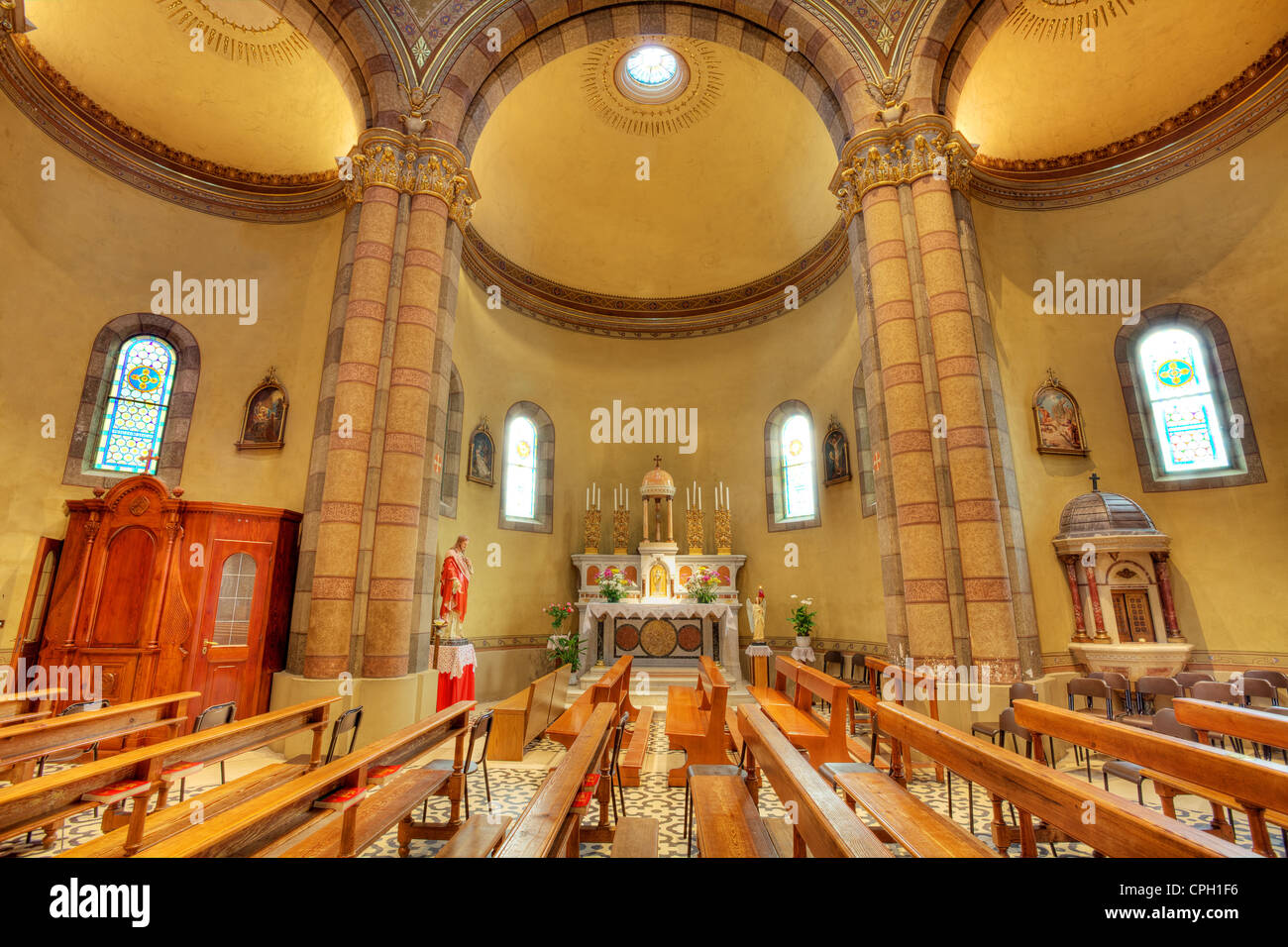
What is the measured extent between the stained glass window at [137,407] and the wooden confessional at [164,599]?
1.43 m

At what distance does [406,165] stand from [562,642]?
838 cm

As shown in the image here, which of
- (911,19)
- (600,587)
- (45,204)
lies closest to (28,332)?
(45,204)

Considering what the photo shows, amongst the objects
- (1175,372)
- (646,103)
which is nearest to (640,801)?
(1175,372)

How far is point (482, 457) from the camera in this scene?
12.1 meters

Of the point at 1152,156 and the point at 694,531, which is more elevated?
the point at 1152,156

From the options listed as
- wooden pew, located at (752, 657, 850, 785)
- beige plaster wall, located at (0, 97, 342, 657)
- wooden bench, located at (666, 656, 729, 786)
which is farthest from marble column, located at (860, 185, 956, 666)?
beige plaster wall, located at (0, 97, 342, 657)

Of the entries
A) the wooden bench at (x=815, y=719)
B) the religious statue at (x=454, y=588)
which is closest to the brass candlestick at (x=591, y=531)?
the religious statue at (x=454, y=588)

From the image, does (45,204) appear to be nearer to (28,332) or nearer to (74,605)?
→ (28,332)

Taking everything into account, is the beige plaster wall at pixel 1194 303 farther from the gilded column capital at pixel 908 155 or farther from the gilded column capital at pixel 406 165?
the gilded column capital at pixel 406 165

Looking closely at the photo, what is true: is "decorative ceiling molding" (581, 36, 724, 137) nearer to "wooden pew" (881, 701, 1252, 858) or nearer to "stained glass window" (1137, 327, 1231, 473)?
"stained glass window" (1137, 327, 1231, 473)

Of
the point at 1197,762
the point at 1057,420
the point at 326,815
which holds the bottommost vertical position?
the point at 326,815

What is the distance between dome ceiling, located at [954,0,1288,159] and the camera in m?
8.73

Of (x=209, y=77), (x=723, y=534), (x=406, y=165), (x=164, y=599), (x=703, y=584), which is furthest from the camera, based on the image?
(x=723, y=534)

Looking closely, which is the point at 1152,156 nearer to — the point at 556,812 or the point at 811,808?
the point at 811,808
